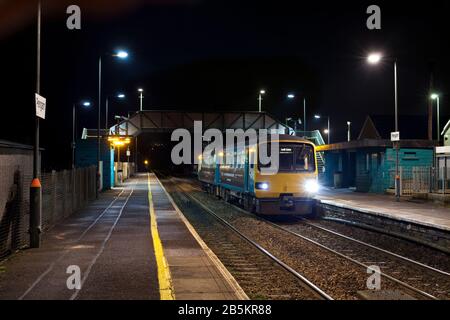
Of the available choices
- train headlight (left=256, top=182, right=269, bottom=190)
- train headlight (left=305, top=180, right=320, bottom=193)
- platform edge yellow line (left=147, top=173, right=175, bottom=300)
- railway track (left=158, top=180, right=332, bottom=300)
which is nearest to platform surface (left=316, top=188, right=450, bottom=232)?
train headlight (left=305, top=180, right=320, bottom=193)

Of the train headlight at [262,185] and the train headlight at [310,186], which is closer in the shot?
the train headlight at [262,185]

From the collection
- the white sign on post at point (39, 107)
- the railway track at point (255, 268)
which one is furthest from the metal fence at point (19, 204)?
the railway track at point (255, 268)

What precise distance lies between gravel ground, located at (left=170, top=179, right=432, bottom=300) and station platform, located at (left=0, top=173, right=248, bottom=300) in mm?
1849

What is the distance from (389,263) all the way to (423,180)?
56.2 ft

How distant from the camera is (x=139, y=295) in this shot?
24.9 ft

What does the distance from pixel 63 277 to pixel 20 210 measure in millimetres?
3695

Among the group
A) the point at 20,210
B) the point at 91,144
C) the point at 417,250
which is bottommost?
the point at 417,250

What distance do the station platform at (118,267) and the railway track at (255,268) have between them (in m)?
0.57

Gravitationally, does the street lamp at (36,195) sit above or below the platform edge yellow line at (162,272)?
above

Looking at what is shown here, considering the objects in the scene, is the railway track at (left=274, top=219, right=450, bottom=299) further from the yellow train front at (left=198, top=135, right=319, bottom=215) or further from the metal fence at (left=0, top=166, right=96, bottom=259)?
the metal fence at (left=0, top=166, right=96, bottom=259)

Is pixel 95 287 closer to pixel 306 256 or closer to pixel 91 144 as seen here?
pixel 306 256

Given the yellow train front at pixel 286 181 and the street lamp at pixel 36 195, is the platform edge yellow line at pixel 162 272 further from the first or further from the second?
the yellow train front at pixel 286 181

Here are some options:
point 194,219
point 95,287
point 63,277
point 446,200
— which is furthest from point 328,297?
point 446,200

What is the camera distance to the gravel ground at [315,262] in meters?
9.20
